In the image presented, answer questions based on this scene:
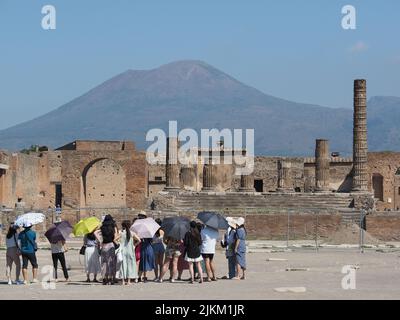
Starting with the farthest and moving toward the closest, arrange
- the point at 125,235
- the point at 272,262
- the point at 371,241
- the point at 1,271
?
the point at 371,241 < the point at 272,262 < the point at 1,271 < the point at 125,235

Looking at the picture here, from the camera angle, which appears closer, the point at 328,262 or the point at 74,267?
the point at 74,267

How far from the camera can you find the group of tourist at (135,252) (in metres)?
23.5

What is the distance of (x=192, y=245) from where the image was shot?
24.1 m

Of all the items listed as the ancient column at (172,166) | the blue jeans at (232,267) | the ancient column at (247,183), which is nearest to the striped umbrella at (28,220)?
the blue jeans at (232,267)

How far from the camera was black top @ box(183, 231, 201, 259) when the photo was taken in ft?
79.2

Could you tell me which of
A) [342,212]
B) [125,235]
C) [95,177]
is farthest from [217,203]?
[125,235]

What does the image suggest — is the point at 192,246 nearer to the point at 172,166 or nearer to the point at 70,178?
the point at 172,166

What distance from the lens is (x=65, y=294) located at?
69.2 feet

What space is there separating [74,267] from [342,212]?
23.3 meters

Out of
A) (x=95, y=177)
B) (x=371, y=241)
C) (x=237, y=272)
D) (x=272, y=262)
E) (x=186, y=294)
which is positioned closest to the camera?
(x=186, y=294)

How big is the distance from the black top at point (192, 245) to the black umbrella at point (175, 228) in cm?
15

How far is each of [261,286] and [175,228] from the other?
2.62 meters

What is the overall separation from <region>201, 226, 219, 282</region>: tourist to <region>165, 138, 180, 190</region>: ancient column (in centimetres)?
3549
